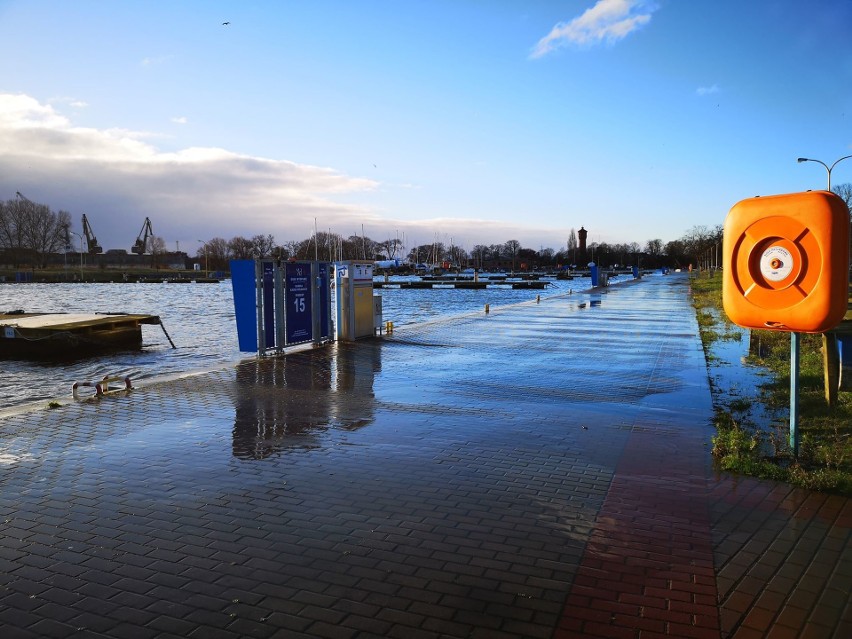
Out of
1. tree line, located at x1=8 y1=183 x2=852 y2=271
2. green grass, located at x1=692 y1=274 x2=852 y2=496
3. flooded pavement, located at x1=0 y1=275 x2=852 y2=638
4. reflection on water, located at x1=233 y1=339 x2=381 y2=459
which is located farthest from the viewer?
tree line, located at x1=8 y1=183 x2=852 y2=271

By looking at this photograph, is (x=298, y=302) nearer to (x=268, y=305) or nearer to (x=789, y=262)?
(x=268, y=305)

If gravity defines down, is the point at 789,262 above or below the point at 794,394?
above

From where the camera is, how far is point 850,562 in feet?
13.2

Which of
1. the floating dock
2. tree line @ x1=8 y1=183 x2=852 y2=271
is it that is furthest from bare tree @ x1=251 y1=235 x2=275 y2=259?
the floating dock

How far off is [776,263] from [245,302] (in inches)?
385

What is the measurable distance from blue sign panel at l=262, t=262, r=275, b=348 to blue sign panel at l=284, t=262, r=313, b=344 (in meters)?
0.42

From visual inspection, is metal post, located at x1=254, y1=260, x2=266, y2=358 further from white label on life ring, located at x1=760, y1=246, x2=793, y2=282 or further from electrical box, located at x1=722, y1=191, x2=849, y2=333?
white label on life ring, located at x1=760, y1=246, x2=793, y2=282

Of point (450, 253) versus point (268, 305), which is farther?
point (450, 253)

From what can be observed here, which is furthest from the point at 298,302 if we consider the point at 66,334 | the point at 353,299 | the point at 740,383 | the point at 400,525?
the point at 400,525

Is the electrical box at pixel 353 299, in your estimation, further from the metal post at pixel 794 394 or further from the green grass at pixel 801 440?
the metal post at pixel 794 394

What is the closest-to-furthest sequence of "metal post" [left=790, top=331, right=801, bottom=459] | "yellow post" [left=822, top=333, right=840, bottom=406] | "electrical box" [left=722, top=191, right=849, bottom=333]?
"electrical box" [left=722, top=191, right=849, bottom=333] < "metal post" [left=790, top=331, right=801, bottom=459] < "yellow post" [left=822, top=333, right=840, bottom=406]

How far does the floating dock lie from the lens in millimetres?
17234

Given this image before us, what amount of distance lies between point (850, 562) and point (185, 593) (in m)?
4.06

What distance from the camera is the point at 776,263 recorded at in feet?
18.7
